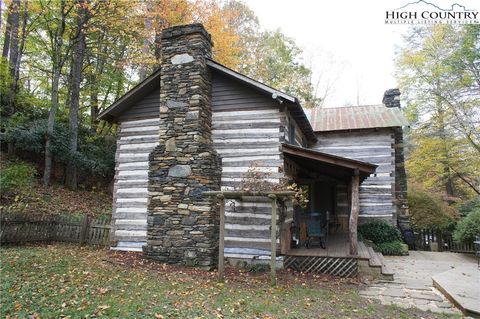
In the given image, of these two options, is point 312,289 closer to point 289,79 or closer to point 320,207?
point 320,207

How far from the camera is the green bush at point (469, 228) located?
12532 mm

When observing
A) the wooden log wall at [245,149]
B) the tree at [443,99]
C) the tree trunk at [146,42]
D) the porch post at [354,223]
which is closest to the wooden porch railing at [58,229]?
the wooden log wall at [245,149]

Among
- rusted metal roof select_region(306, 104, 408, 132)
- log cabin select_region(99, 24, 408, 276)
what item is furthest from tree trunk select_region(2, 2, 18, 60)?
rusted metal roof select_region(306, 104, 408, 132)

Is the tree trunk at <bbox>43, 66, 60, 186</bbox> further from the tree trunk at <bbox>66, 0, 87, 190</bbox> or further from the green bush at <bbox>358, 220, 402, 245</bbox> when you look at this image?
the green bush at <bbox>358, 220, 402, 245</bbox>

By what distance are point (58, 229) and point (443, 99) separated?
20.0 m

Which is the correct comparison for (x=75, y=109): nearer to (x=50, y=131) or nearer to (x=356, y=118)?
(x=50, y=131)

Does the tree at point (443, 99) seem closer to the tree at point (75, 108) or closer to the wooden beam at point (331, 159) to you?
the wooden beam at point (331, 159)

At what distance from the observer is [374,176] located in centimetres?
1529

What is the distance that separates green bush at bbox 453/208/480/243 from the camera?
12532 millimetres

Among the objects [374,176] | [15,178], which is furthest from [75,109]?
[374,176]

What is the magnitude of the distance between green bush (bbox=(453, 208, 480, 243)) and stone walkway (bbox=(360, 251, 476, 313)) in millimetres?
871

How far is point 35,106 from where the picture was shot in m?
16.7

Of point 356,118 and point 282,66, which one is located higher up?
point 282,66

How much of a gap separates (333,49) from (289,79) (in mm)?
7058
